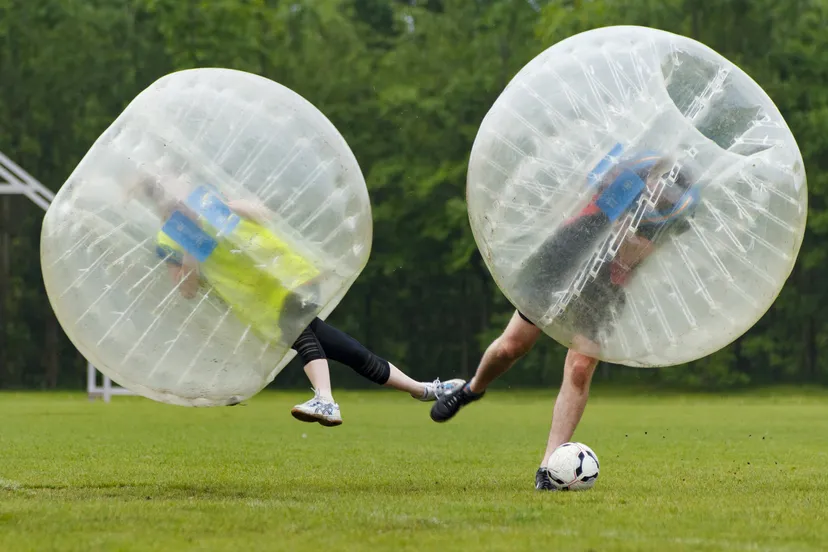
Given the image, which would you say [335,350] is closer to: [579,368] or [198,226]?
[198,226]

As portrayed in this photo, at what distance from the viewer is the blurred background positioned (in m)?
36.7

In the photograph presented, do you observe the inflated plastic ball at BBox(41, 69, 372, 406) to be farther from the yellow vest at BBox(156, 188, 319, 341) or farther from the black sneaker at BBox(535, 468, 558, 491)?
the black sneaker at BBox(535, 468, 558, 491)

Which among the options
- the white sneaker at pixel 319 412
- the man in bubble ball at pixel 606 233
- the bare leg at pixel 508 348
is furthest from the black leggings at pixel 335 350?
the man in bubble ball at pixel 606 233

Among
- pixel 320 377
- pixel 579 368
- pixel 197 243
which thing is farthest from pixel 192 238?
pixel 579 368

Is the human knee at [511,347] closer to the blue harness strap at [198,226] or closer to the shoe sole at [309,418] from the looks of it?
the shoe sole at [309,418]

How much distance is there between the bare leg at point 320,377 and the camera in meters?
7.94

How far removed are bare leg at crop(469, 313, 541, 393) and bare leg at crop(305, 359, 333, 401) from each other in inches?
39.4

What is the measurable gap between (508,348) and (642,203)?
5.32 feet

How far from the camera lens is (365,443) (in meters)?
13.1

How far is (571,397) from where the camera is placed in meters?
8.12

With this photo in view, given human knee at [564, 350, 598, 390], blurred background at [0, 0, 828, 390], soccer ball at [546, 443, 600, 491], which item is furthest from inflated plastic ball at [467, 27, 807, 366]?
blurred background at [0, 0, 828, 390]

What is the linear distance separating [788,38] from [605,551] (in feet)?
111

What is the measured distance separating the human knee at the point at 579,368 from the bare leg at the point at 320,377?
4.67 ft

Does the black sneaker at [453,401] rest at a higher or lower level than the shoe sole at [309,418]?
lower
